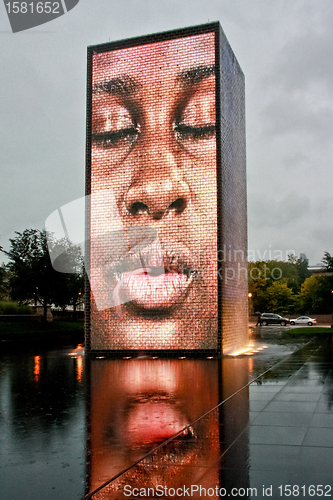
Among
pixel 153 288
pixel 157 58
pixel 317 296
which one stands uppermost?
pixel 157 58

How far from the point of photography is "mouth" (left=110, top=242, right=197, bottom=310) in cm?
1831

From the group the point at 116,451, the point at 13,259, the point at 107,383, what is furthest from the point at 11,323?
the point at 116,451

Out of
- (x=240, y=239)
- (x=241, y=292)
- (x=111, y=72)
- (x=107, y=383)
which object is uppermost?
(x=111, y=72)

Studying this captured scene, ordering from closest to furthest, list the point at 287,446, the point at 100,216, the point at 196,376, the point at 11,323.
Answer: the point at 287,446, the point at 196,376, the point at 100,216, the point at 11,323

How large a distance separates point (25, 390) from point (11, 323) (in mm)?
27112

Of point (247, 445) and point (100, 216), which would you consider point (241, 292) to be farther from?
point (247, 445)

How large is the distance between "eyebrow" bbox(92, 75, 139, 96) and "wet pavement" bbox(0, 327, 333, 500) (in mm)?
11297

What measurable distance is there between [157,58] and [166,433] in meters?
15.5

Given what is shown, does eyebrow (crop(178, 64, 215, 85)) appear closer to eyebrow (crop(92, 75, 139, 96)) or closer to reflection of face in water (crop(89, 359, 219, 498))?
eyebrow (crop(92, 75, 139, 96))

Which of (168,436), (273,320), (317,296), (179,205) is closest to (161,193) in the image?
(179,205)

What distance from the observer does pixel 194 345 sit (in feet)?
59.1

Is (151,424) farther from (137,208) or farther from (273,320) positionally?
(273,320)

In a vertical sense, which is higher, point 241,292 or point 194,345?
point 241,292

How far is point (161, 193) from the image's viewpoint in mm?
18625
